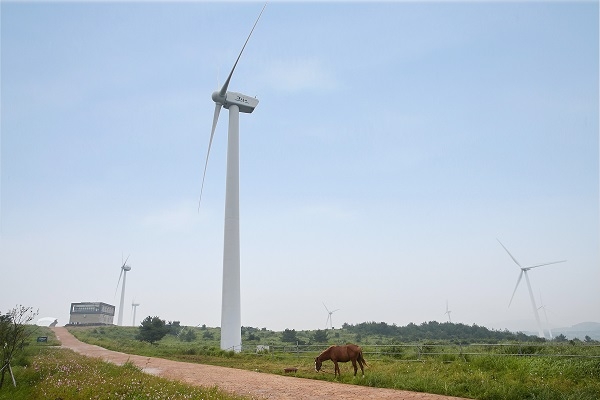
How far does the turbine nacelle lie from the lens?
155ft

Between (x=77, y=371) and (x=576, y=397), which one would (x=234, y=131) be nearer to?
(x=77, y=371)

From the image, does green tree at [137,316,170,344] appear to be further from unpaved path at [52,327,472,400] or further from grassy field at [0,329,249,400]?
unpaved path at [52,327,472,400]

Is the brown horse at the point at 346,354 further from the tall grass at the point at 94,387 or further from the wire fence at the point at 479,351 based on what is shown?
the tall grass at the point at 94,387

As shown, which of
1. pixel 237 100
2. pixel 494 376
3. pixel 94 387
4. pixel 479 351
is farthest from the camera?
pixel 237 100

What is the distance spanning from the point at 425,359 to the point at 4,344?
19.8 metres

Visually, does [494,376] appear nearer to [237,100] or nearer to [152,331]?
[237,100]

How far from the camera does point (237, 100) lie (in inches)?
1898

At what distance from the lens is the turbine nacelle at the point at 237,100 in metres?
47.2

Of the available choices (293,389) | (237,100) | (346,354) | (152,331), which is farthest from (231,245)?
(152,331)

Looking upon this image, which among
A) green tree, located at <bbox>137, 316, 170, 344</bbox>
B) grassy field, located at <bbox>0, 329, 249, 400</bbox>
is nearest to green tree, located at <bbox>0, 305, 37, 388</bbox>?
grassy field, located at <bbox>0, 329, 249, 400</bbox>

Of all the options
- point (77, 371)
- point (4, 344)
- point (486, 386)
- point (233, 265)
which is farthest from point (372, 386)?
point (233, 265)

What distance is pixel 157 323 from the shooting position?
7075cm

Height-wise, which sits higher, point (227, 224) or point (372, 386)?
point (227, 224)

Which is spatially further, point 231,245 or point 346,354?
point 231,245
